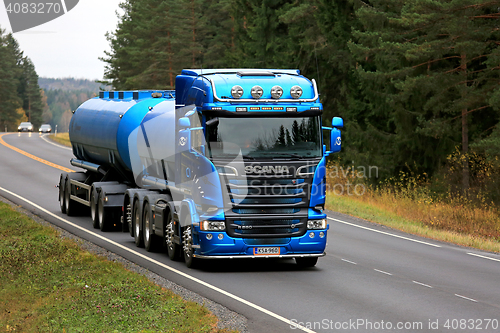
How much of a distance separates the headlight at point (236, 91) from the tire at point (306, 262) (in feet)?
12.0

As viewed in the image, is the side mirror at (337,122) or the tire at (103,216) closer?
the side mirror at (337,122)

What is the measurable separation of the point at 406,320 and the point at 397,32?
19.9 meters

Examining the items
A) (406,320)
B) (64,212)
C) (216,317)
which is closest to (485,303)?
(406,320)

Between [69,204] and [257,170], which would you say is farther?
[69,204]

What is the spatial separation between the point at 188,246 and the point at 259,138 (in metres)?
2.59

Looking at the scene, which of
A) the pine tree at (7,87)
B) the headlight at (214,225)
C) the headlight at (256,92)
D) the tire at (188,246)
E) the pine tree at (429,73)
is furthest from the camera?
the pine tree at (7,87)

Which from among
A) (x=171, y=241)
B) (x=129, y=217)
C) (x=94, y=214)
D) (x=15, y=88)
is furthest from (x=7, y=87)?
(x=171, y=241)

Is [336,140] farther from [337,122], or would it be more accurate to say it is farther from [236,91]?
[236,91]

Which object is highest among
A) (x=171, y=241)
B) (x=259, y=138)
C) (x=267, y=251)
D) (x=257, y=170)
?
(x=259, y=138)

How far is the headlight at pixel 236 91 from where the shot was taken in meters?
12.8

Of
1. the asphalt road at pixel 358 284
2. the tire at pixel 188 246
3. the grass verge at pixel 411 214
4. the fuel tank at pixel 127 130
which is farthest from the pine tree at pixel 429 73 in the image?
the tire at pixel 188 246

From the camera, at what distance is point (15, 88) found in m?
128

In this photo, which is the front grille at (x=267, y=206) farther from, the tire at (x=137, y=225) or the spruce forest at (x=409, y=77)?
the spruce forest at (x=409, y=77)

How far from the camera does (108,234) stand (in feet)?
62.3
